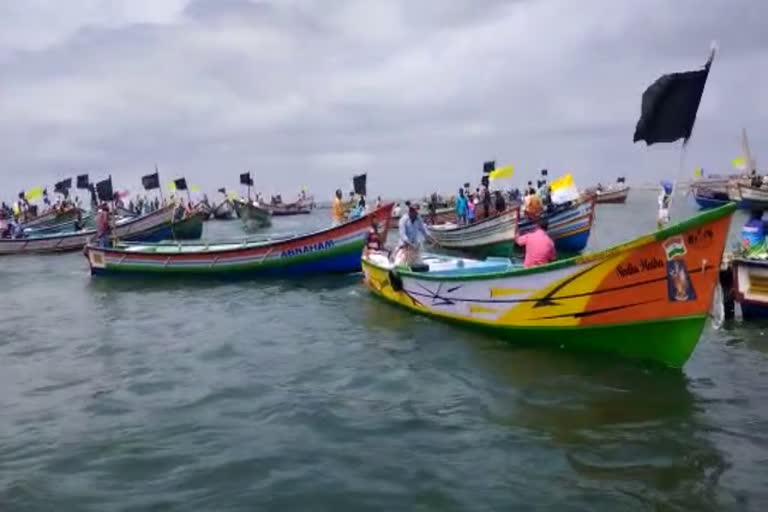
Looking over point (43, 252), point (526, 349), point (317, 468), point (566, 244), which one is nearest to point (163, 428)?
point (317, 468)

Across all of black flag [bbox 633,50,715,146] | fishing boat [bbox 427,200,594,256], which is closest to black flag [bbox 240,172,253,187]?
fishing boat [bbox 427,200,594,256]

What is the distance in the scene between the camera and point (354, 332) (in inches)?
486

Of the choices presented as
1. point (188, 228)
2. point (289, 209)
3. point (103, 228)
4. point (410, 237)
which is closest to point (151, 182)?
point (188, 228)

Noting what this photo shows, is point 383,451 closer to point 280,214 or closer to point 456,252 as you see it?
point 456,252

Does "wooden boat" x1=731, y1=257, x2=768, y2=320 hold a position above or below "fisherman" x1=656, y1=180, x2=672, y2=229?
below

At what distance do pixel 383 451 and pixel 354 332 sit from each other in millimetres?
5873

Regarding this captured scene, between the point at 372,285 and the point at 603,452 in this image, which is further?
the point at 372,285

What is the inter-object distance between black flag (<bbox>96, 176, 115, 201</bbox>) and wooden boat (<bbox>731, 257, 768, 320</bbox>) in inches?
964

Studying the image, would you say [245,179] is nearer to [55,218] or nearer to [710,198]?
[55,218]

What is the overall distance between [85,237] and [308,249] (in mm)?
19468

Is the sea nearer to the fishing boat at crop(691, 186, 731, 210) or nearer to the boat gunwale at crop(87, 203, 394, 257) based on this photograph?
the boat gunwale at crop(87, 203, 394, 257)

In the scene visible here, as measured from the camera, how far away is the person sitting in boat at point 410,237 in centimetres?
1401

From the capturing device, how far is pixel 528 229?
23.2 m

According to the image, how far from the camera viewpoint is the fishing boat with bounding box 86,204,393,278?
747 inches
